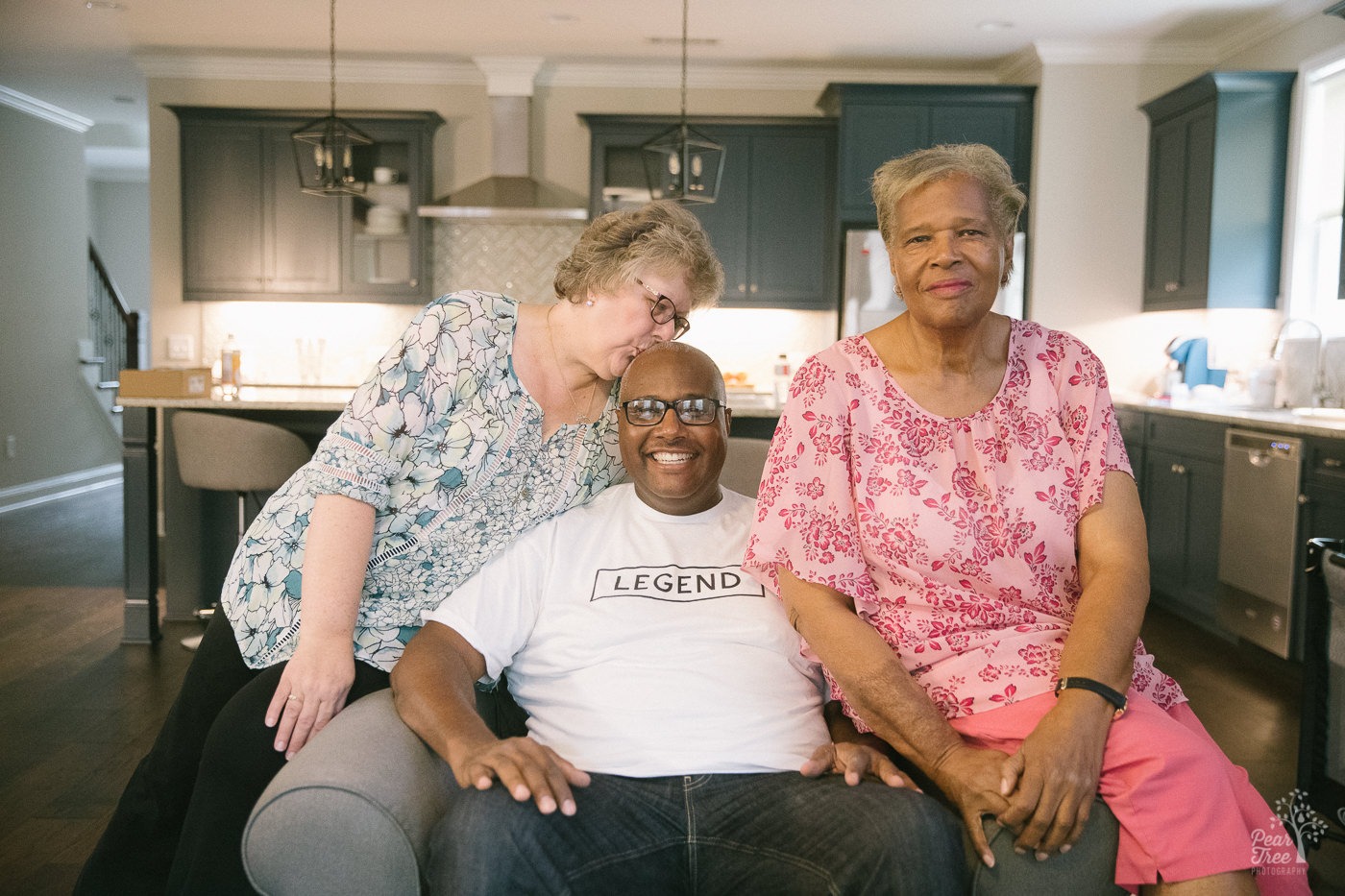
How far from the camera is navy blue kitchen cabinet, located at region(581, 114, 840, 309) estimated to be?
237 inches

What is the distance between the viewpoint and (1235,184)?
16.0 ft

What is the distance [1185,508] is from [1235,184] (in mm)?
1649

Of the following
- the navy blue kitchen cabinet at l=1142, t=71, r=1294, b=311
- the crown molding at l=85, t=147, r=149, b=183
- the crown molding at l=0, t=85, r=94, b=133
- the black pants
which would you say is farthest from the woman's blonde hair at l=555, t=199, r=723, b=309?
the crown molding at l=85, t=147, r=149, b=183

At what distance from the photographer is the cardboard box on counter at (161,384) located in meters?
3.74

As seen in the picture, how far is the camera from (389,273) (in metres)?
6.16

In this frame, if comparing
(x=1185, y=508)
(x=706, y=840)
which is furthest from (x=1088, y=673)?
(x=1185, y=508)

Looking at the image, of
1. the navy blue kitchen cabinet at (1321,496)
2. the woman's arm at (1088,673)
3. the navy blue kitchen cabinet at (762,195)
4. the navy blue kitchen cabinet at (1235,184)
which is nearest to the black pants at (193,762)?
the woman's arm at (1088,673)

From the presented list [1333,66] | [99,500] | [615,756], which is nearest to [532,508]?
[615,756]

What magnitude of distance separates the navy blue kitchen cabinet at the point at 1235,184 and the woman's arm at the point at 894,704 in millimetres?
4355

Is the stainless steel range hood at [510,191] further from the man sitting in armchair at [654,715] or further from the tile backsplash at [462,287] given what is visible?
the man sitting in armchair at [654,715]

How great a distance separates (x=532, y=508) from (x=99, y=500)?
7020 mm

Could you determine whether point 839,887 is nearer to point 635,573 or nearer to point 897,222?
point 635,573

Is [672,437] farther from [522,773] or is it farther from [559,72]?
[559,72]

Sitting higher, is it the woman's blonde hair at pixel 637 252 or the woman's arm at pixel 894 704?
the woman's blonde hair at pixel 637 252
